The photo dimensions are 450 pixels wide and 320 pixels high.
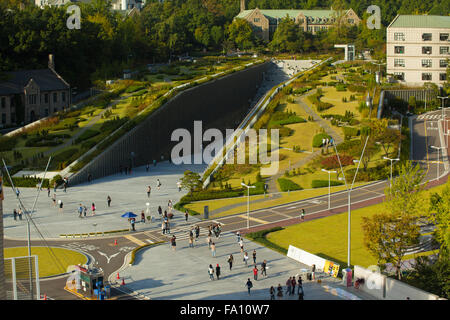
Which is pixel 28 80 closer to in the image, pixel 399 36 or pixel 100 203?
pixel 100 203

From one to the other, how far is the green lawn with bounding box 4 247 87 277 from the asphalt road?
3.67ft

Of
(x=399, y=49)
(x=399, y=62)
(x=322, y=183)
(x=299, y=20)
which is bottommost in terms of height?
(x=322, y=183)

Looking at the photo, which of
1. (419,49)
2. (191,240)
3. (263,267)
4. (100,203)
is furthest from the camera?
(419,49)

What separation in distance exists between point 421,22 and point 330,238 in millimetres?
72754

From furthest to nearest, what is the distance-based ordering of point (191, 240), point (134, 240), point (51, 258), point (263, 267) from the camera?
1. point (134, 240)
2. point (191, 240)
3. point (51, 258)
4. point (263, 267)

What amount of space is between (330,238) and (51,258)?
2340cm

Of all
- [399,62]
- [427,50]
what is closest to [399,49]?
[399,62]

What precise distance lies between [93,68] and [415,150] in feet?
219

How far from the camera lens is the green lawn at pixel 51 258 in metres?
52.2

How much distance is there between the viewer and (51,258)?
55312mm

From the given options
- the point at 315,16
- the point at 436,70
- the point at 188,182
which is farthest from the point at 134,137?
the point at 315,16

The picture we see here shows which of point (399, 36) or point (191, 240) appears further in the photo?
point (399, 36)

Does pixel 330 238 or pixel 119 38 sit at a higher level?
Result: pixel 119 38

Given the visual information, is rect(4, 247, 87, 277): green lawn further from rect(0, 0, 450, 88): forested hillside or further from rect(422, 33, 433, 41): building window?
rect(422, 33, 433, 41): building window
